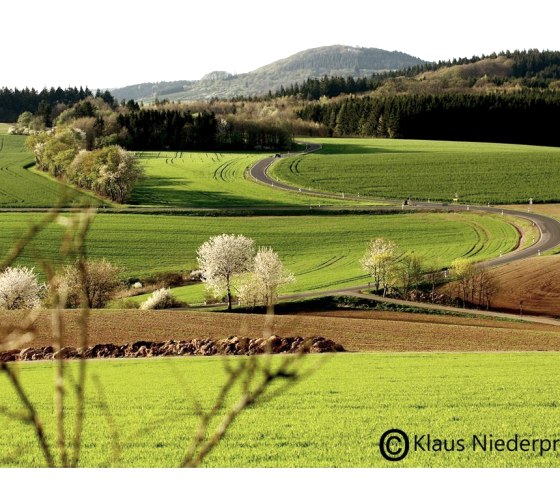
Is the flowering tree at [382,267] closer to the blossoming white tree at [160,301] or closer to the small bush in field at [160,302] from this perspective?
the small bush in field at [160,302]

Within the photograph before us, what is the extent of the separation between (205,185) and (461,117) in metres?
93.7

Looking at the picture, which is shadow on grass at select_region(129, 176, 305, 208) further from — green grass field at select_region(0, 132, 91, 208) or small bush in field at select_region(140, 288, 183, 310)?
small bush in field at select_region(140, 288, 183, 310)

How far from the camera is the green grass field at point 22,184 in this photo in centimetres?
9662

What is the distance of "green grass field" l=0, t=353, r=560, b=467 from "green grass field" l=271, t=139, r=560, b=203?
8598 cm

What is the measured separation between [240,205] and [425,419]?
8506 cm

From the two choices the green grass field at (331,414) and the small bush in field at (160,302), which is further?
the small bush in field at (160,302)

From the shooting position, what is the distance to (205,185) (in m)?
115

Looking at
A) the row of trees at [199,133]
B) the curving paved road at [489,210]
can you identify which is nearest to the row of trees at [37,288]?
the curving paved road at [489,210]

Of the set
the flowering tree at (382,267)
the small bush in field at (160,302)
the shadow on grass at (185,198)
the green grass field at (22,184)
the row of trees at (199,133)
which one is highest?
the row of trees at (199,133)

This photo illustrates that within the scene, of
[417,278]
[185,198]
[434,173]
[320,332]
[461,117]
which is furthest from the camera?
[461,117]

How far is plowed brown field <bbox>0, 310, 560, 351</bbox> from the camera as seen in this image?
36.5 meters

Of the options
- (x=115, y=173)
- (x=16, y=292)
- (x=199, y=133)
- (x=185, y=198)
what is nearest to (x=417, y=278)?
(x=16, y=292)

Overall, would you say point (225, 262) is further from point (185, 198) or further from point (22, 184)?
point (22, 184)

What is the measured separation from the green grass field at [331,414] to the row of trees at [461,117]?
15781 cm
